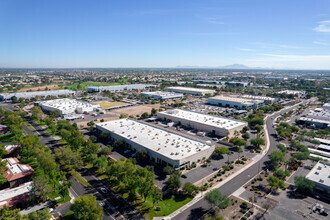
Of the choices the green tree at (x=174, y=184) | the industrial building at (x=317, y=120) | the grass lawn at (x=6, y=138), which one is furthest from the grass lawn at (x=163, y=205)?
the industrial building at (x=317, y=120)

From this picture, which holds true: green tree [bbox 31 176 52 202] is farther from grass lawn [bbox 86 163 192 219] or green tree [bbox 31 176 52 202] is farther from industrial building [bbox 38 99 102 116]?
industrial building [bbox 38 99 102 116]

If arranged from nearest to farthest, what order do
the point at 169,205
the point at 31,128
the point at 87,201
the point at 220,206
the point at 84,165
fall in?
the point at 87,201, the point at 220,206, the point at 169,205, the point at 84,165, the point at 31,128

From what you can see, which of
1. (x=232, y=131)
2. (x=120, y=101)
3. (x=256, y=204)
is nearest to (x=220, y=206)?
(x=256, y=204)

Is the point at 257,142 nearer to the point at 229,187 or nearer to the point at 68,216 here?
the point at 229,187

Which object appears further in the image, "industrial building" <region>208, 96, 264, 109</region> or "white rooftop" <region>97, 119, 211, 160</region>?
"industrial building" <region>208, 96, 264, 109</region>

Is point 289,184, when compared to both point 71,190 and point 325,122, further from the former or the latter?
point 325,122

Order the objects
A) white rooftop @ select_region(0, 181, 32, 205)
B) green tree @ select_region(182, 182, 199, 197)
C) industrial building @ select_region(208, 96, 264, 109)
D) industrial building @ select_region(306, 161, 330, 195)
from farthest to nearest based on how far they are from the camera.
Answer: industrial building @ select_region(208, 96, 264, 109), industrial building @ select_region(306, 161, 330, 195), green tree @ select_region(182, 182, 199, 197), white rooftop @ select_region(0, 181, 32, 205)

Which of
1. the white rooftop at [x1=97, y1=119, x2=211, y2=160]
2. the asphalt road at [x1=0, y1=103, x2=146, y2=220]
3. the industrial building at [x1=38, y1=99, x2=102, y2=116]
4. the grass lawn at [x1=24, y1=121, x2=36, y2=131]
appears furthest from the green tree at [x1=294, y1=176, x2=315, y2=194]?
the industrial building at [x1=38, y1=99, x2=102, y2=116]
